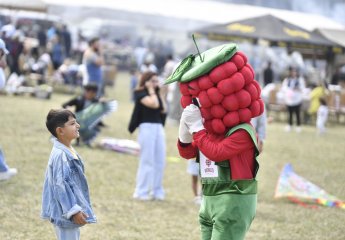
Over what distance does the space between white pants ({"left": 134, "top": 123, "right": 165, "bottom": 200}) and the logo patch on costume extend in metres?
4.28

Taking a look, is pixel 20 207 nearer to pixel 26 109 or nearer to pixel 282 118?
pixel 26 109

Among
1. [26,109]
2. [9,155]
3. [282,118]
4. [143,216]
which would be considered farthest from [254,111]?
[282,118]

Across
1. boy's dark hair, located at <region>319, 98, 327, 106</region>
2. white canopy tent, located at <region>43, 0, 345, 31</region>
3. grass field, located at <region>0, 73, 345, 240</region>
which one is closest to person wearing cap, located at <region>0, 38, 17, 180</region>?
grass field, located at <region>0, 73, 345, 240</region>

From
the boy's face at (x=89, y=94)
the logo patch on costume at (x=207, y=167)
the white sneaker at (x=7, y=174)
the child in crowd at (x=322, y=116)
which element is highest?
the logo patch on costume at (x=207, y=167)

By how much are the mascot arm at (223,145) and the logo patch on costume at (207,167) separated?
6.0 inches

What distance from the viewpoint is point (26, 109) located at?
18.7 meters

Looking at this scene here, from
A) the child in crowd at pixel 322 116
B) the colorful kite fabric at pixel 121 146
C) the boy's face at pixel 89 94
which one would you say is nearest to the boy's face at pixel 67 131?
the colorful kite fabric at pixel 121 146

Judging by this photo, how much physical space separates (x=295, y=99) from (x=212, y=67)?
15.6 metres

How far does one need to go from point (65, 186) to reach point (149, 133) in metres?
4.52

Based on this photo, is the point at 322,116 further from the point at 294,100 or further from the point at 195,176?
the point at 195,176

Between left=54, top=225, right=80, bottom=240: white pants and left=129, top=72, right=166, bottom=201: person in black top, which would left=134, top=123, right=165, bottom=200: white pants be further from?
left=54, top=225, right=80, bottom=240: white pants

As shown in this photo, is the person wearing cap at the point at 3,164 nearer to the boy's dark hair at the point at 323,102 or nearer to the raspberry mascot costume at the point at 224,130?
the raspberry mascot costume at the point at 224,130

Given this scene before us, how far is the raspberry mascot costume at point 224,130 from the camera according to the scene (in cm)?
496

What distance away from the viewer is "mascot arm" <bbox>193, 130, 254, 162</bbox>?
193 inches
